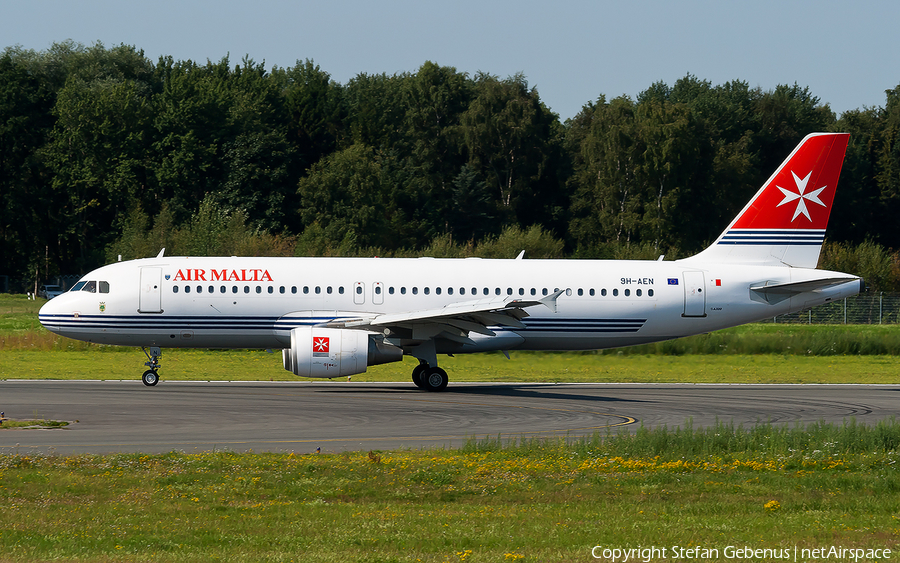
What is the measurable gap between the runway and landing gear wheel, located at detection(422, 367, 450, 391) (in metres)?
0.54

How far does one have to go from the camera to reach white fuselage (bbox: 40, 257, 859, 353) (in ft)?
100

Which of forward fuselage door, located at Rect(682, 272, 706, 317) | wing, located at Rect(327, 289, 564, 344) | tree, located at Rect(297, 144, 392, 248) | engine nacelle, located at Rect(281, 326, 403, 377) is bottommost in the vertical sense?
engine nacelle, located at Rect(281, 326, 403, 377)

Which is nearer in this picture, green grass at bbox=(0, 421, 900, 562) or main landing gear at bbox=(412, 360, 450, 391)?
green grass at bbox=(0, 421, 900, 562)

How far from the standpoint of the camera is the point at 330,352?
28.3 m

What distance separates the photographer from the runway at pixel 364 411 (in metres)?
19.3

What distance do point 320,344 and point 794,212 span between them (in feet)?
54.1

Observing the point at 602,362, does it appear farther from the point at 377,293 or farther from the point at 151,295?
the point at 151,295

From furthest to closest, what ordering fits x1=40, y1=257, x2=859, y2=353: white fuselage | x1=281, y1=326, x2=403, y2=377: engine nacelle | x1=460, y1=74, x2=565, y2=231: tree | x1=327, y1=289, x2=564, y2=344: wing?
1. x1=460, y1=74, x2=565, y2=231: tree
2. x1=40, y1=257, x2=859, y2=353: white fuselage
3. x1=327, y1=289, x2=564, y2=344: wing
4. x1=281, y1=326, x2=403, y2=377: engine nacelle

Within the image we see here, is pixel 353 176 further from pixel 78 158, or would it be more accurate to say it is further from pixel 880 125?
pixel 880 125

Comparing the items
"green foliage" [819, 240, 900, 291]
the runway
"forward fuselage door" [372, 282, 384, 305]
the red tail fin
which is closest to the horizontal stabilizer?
the red tail fin

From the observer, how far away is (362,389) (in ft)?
101

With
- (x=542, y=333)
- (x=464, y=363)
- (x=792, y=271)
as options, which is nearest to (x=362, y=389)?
(x=542, y=333)

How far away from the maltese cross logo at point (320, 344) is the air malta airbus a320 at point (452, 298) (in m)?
0.05

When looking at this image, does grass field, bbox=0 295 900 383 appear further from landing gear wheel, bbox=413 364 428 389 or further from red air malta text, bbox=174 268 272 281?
red air malta text, bbox=174 268 272 281
